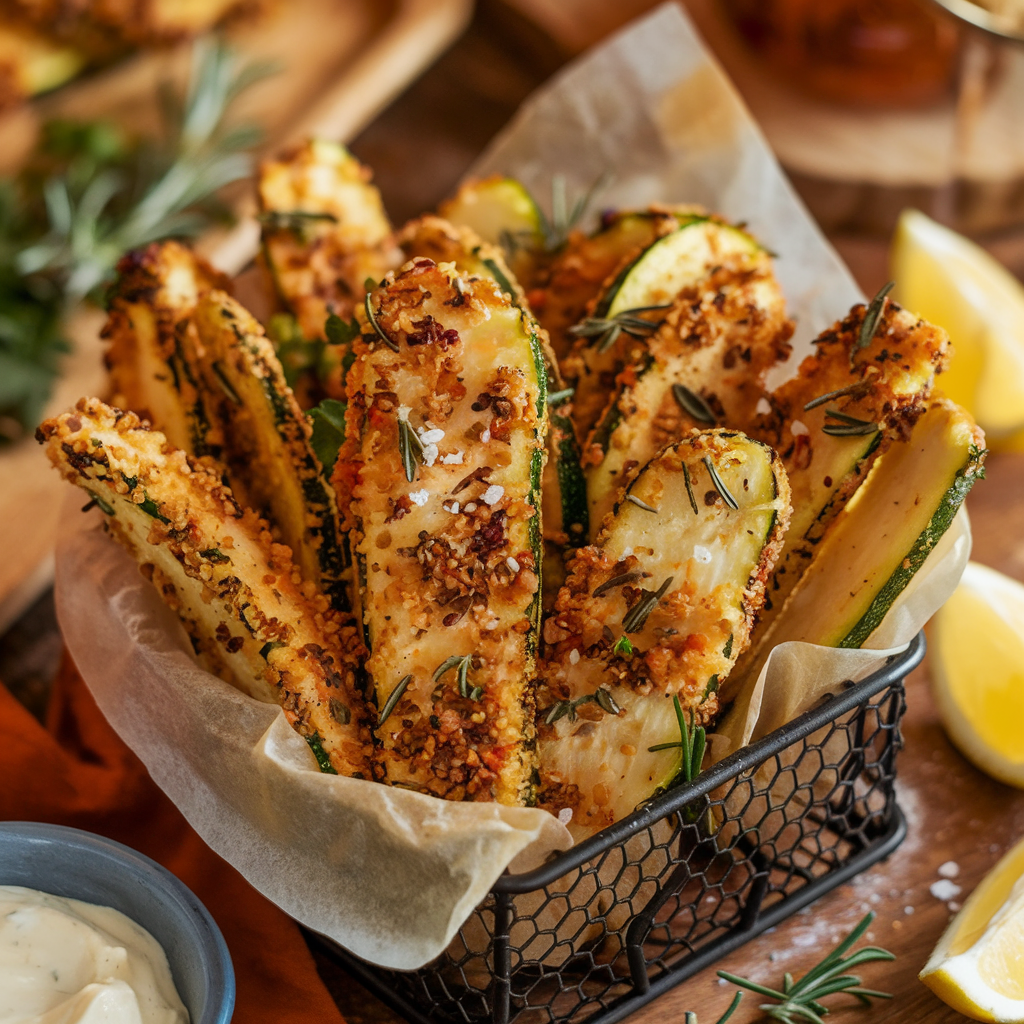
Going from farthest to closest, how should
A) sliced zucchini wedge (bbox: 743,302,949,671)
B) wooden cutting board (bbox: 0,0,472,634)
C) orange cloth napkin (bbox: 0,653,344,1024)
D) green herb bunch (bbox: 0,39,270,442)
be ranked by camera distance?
wooden cutting board (bbox: 0,0,472,634) → green herb bunch (bbox: 0,39,270,442) → orange cloth napkin (bbox: 0,653,344,1024) → sliced zucchini wedge (bbox: 743,302,949,671)

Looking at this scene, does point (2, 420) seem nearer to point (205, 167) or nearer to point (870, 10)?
point (205, 167)

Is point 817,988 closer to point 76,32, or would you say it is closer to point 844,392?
point 844,392

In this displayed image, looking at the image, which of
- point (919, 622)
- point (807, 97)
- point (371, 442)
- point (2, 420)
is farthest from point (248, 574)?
point (807, 97)

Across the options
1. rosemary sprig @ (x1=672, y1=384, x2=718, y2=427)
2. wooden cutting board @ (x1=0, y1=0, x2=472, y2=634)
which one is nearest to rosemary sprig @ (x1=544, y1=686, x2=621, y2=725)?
rosemary sprig @ (x1=672, y1=384, x2=718, y2=427)

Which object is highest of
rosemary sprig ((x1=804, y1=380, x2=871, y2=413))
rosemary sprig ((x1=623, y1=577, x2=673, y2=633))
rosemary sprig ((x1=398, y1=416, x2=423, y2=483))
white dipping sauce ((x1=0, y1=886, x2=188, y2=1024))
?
rosemary sprig ((x1=804, y1=380, x2=871, y2=413))

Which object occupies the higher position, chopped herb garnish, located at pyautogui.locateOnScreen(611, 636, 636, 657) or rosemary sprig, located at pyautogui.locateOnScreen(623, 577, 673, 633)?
rosemary sprig, located at pyautogui.locateOnScreen(623, 577, 673, 633)

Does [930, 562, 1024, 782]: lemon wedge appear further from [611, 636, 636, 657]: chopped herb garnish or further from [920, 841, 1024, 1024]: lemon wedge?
[611, 636, 636, 657]: chopped herb garnish

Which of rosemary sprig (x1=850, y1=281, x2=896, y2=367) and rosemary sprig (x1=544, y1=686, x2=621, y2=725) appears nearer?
rosemary sprig (x1=544, y1=686, x2=621, y2=725)

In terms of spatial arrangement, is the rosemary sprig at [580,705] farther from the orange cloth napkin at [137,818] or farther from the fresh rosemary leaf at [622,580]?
the orange cloth napkin at [137,818]

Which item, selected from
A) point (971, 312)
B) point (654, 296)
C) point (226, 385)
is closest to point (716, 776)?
point (654, 296)
